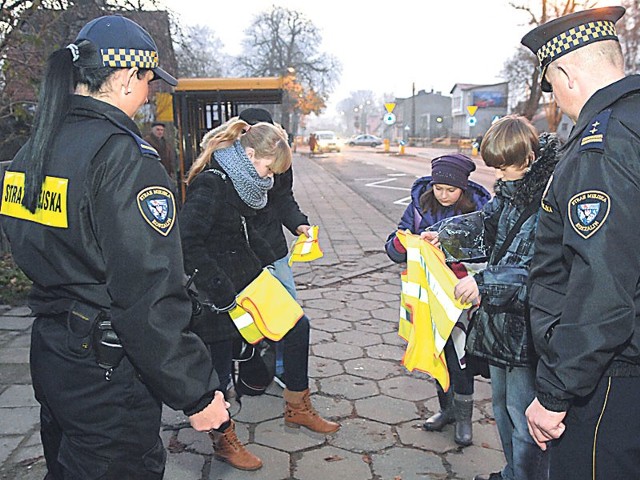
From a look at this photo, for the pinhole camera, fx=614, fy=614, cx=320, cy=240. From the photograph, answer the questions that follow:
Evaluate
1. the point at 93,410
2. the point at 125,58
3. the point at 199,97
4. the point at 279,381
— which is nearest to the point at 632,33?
the point at 199,97

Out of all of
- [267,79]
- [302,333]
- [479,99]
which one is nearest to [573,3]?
[267,79]

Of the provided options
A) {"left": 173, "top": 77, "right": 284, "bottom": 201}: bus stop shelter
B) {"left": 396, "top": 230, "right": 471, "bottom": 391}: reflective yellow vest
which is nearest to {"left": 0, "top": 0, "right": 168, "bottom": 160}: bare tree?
{"left": 173, "top": 77, "right": 284, "bottom": 201}: bus stop shelter

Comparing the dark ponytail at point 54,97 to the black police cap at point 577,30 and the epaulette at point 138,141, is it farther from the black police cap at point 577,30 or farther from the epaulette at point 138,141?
the black police cap at point 577,30

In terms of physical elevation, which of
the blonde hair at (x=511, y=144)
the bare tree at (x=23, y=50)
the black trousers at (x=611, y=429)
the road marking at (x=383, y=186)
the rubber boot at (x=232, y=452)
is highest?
the bare tree at (x=23, y=50)

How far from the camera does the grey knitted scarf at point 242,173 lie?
3.30 metres

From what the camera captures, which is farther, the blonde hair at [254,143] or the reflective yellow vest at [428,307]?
the blonde hair at [254,143]

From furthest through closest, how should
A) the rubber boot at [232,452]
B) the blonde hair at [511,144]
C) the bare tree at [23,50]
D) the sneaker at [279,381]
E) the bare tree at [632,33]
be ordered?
the bare tree at [632,33] < the bare tree at [23,50] < the sneaker at [279,381] < the rubber boot at [232,452] < the blonde hair at [511,144]

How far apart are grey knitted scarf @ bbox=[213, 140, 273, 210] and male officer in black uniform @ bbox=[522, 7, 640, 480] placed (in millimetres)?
1653

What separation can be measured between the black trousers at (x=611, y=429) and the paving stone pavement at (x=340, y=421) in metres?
1.51

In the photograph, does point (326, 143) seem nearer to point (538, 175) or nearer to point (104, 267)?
point (538, 175)

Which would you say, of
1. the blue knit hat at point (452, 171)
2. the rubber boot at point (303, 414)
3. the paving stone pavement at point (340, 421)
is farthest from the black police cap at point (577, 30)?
the rubber boot at point (303, 414)

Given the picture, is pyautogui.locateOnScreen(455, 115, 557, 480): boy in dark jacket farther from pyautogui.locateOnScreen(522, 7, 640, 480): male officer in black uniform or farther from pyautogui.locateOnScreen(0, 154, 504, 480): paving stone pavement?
pyautogui.locateOnScreen(0, 154, 504, 480): paving stone pavement

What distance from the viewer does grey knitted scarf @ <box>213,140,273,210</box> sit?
330 cm

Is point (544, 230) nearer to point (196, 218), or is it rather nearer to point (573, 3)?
point (196, 218)
